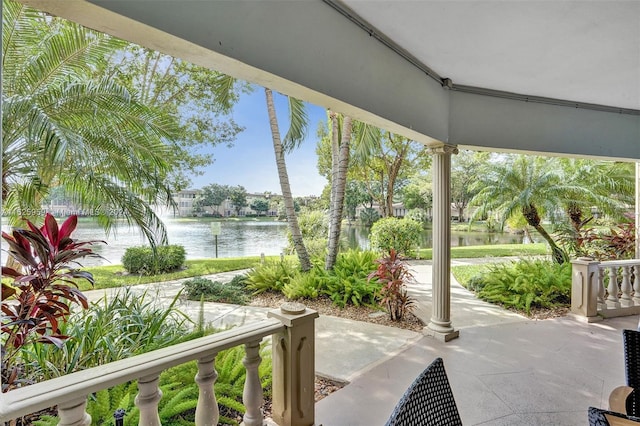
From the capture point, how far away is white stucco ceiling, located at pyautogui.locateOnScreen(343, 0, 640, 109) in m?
2.14

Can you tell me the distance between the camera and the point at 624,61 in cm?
285

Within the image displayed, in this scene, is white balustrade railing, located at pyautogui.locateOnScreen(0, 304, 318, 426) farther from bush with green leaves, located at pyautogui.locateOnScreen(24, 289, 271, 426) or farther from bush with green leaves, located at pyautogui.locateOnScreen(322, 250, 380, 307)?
bush with green leaves, located at pyautogui.locateOnScreen(322, 250, 380, 307)

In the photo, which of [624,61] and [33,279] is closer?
[33,279]

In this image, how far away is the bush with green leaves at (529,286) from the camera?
15.8ft

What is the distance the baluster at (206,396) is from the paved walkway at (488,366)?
0.94m

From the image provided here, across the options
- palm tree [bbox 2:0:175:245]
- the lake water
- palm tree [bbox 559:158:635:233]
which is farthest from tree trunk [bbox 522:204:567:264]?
palm tree [bbox 2:0:175:245]

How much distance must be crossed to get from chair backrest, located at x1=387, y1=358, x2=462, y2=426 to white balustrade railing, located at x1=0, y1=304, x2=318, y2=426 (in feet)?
2.69

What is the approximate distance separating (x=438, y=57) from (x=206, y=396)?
3.04 m

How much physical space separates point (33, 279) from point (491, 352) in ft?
12.0

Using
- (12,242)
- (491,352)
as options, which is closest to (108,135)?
(12,242)

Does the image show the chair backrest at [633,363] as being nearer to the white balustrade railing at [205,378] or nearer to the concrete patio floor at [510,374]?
the concrete patio floor at [510,374]

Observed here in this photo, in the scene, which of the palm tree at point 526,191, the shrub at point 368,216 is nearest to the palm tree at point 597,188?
the palm tree at point 526,191

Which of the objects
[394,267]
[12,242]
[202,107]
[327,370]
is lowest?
[327,370]

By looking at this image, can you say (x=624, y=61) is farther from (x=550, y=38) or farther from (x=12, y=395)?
(x=12, y=395)
